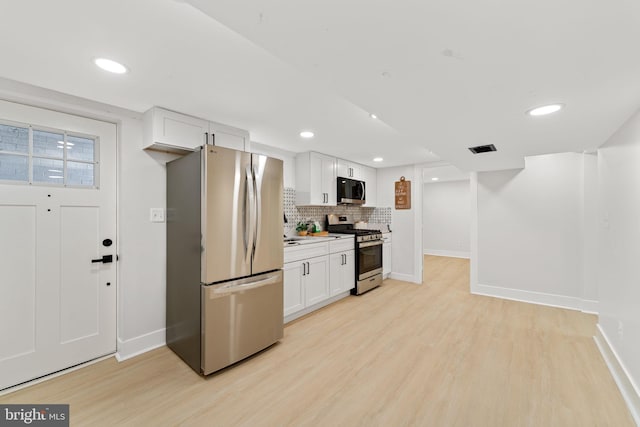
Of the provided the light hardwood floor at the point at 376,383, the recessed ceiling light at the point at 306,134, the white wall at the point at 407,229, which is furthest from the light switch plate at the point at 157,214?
the white wall at the point at 407,229

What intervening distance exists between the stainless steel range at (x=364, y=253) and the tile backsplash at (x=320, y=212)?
135 mm

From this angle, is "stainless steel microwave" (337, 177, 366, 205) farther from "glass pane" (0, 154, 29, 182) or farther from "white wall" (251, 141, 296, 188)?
"glass pane" (0, 154, 29, 182)

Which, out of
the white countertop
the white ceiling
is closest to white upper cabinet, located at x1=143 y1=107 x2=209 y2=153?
the white ceiling

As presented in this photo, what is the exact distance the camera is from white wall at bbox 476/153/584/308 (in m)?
3.50

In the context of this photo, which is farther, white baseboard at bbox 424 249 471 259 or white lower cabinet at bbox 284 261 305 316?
white baseboard at bbox 424 249 471 259

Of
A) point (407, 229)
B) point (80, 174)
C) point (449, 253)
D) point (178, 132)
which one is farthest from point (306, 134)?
point (449, 253)

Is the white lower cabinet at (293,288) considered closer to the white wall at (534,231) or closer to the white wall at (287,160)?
the white wall at (287,160)

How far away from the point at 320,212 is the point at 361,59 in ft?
11.5

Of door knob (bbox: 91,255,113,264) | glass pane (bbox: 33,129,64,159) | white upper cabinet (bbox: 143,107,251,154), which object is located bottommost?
door knob (bbox: 91,255,113,264)

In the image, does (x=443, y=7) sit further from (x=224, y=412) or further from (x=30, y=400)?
(x=30, y=400)

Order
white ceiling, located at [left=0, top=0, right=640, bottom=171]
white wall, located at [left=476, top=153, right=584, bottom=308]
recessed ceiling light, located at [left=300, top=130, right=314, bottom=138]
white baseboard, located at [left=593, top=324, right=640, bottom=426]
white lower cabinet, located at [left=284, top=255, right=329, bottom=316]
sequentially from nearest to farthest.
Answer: white ceiling, located at [left=0, top=0, right=640, bottom=171] < white baseboard, located at [left=593, top=324, right=640, bottom=426] < recessed ceiling light, located at [left=300, top=130, right=314, bottom=138] < white lower cabinet, located at [left=284, top=255, right=329, bottom=316] < white wall, located at [left=476, top=153, right=584, bottom=308]

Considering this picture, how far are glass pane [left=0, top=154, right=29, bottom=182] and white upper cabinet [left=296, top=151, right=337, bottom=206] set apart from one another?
9.02 ft

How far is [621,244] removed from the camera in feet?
6.72

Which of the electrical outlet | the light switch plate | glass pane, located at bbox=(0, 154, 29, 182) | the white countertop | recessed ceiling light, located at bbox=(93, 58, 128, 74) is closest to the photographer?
recessed ceiling light, located at bbox=(93, 58, 128, 74)
